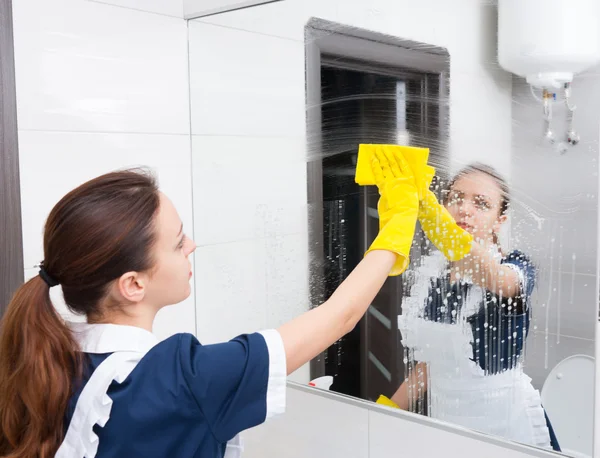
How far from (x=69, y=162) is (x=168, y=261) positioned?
2.13 feet

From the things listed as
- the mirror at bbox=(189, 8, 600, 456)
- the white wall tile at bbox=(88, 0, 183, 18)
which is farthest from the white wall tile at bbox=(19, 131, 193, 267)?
the white wall tile at bbox=(88, 0, 183, 18)

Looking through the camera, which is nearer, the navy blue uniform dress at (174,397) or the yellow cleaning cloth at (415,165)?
the navy blue uniform dress at (174,397)

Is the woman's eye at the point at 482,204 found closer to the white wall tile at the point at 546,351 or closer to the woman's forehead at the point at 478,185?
the woman's forehead at the point at 478,185

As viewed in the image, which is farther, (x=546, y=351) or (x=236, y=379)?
(x=546, y=351)

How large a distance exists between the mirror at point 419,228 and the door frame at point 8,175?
1.58 ft

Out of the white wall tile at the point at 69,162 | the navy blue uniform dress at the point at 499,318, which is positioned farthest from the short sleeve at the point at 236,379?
the white wall tile at the point at 69,162

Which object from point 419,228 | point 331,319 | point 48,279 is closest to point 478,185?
point 419,228

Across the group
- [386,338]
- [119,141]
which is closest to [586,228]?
[386,338]

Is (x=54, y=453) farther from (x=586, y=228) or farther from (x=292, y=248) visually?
(x=586, y=228)

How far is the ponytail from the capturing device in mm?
833

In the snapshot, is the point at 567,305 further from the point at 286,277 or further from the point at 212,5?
the point at 212,5

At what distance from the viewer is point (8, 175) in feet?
4.35

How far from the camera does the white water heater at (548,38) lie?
100 cm

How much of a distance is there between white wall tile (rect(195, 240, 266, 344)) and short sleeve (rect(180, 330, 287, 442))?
702 millimetres
